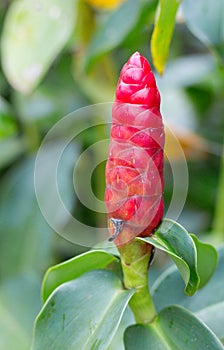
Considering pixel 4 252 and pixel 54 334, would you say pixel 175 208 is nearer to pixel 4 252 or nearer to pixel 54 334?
pixel 54 334

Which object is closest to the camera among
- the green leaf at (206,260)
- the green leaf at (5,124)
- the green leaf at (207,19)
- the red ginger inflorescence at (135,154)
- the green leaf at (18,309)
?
the red ginger inflorescence at (135,154)

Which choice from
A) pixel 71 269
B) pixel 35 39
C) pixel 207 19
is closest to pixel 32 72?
pixel 35 39

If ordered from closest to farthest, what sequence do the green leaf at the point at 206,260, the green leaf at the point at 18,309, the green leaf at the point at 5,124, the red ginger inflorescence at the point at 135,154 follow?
the red ginger inflorescence at the point at 135,154, the green leaf at the point at 206,260, the green leaf at the point at 18,309, the green leaf at the point at 5,124

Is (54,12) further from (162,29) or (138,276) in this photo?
(138,276)

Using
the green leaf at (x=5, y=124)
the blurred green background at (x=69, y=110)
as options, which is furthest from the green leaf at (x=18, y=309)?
the green leaf at (x=5, y=124)

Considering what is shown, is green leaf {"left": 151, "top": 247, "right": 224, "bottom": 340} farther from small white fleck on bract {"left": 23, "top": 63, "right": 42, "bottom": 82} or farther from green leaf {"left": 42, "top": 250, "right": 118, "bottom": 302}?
small white fleck on bract {"left": 23, "top": 63, "right": 42, "bottom": 82}

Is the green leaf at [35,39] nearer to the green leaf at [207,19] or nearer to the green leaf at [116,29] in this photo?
the green leaf at [116,29]
